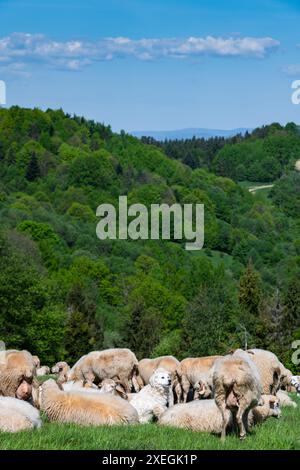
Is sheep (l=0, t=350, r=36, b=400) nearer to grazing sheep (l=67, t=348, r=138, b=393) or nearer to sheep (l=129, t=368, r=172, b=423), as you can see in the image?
sheep (l=129, t=368, r=172, b=423)

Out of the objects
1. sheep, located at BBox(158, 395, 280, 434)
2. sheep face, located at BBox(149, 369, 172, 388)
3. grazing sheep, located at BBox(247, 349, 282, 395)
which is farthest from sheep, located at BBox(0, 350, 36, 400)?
grazing sheep, located at BBox(247, 349, 282, 395)

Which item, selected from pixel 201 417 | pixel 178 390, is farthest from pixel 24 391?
pixel 178 390

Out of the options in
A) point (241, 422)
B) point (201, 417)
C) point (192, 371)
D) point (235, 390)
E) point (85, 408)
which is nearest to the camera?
point (241, 422)

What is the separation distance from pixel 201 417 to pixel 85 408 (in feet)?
6.01

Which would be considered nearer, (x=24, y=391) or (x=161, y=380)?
(x=24, y=391)

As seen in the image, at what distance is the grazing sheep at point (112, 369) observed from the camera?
24.7 meters

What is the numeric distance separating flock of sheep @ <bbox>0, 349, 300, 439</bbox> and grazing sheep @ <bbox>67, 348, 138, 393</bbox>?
5.07 feet

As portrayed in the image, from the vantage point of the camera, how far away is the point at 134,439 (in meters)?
13.3

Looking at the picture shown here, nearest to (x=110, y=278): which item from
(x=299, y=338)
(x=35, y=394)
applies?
(x=299, y=338)

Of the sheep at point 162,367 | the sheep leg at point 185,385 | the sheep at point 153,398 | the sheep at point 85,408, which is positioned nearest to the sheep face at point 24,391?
the sheep at point 85,408

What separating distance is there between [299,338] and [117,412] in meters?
67.0

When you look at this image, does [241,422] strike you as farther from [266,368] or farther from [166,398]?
[266,368]

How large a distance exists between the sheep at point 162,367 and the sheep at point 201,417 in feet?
19.4

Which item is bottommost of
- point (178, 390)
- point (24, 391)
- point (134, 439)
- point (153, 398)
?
point (178, 390)
